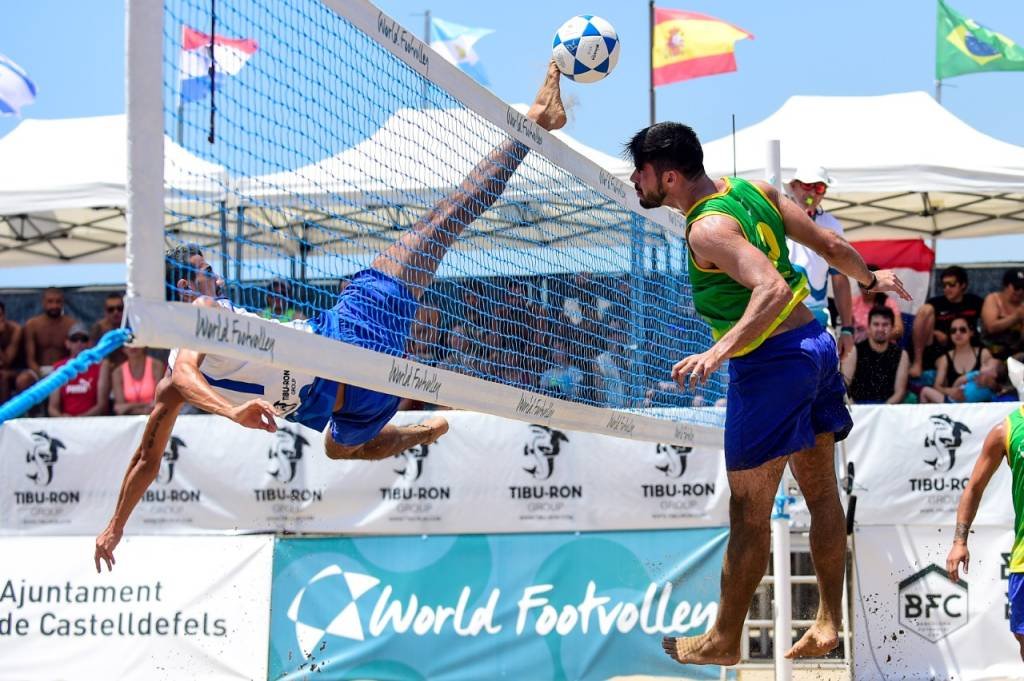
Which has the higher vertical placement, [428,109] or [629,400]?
A: [428,109]

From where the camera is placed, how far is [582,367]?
6613 mm

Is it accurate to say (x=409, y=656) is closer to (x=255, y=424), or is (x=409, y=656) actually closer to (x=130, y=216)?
(x=255, y=424)

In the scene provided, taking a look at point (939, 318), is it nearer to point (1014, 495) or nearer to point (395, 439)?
point (1014, 495)

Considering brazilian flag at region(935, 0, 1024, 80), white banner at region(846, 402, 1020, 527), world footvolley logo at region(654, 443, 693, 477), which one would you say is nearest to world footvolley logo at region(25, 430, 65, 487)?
world footvolley logo at region(654, 443, 693, 477)

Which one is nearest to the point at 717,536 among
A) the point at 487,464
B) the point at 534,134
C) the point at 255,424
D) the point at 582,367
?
the point at 487,464

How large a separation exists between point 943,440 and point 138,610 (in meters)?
5.54

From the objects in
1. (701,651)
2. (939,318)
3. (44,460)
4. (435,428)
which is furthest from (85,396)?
(701,651)

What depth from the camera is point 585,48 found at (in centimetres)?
614

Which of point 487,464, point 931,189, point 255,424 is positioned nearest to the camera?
point 255,424

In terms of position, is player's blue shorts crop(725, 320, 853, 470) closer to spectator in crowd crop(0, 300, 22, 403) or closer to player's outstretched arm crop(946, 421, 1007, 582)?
player's outstretched arm crop(946, 421, 1007, 582)

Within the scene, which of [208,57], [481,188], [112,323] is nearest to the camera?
[208,57]

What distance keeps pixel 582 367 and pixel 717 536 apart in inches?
94.6

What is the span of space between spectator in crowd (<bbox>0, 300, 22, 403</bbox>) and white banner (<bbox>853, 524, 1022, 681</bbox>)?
7.79 metres

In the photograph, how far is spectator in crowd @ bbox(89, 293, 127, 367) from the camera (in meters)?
11.8
